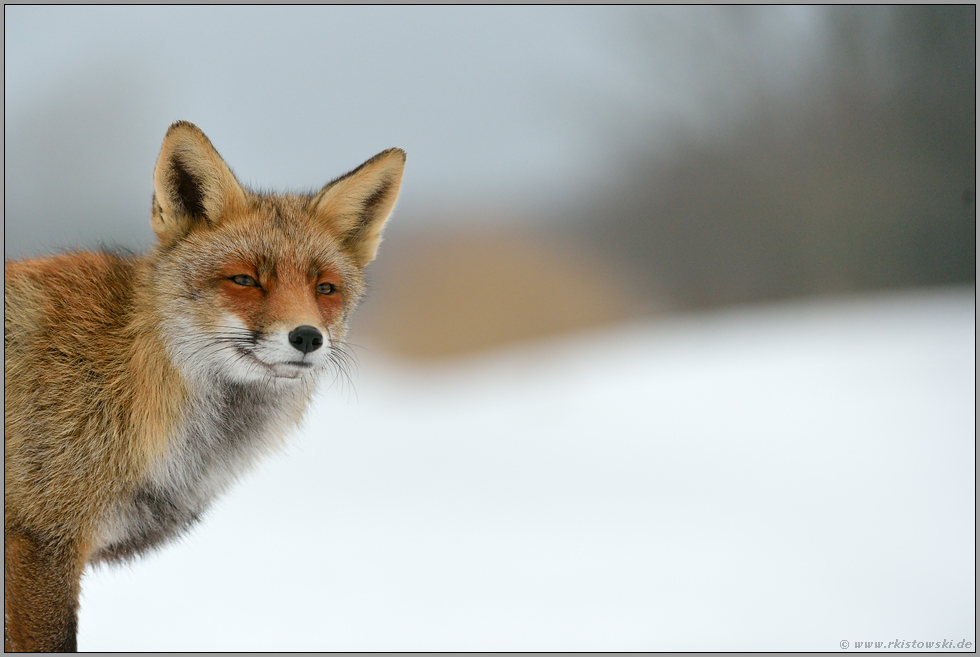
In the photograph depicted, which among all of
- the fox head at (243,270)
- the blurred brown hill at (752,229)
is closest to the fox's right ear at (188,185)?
the fox head at (243,270)

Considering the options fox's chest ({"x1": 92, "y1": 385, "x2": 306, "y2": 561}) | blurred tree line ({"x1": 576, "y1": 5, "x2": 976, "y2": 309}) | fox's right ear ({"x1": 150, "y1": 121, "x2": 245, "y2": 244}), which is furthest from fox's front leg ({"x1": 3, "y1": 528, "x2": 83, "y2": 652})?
blurred tree line ({"x1": 576, "y1": 5, "x2": 976, "y2": 309})

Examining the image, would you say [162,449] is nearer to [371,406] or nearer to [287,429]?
[287,429]

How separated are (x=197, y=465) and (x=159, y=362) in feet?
1.37

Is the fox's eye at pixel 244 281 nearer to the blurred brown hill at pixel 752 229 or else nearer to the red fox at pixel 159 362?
the red fox at pixel 159 362

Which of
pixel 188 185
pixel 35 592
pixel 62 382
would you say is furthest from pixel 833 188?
pixel 35 592

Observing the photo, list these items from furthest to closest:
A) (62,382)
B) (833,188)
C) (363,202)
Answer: (833,188), (363,202), (62,382)

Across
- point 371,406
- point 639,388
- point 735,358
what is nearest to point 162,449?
point 371,406

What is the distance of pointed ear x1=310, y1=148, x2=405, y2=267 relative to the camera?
2.69 meters

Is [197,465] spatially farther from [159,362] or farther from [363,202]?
[363,202]

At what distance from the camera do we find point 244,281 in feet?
7.85

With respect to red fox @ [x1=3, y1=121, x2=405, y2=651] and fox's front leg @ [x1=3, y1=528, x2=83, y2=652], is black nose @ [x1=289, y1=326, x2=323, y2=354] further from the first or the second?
fox's front leg @ [x1=3, y1=528, x2=83, y2=652]

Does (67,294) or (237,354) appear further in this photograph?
(67,294)

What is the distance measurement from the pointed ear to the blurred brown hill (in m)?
6.75

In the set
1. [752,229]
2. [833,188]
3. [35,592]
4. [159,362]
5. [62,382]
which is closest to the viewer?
[35,592]
